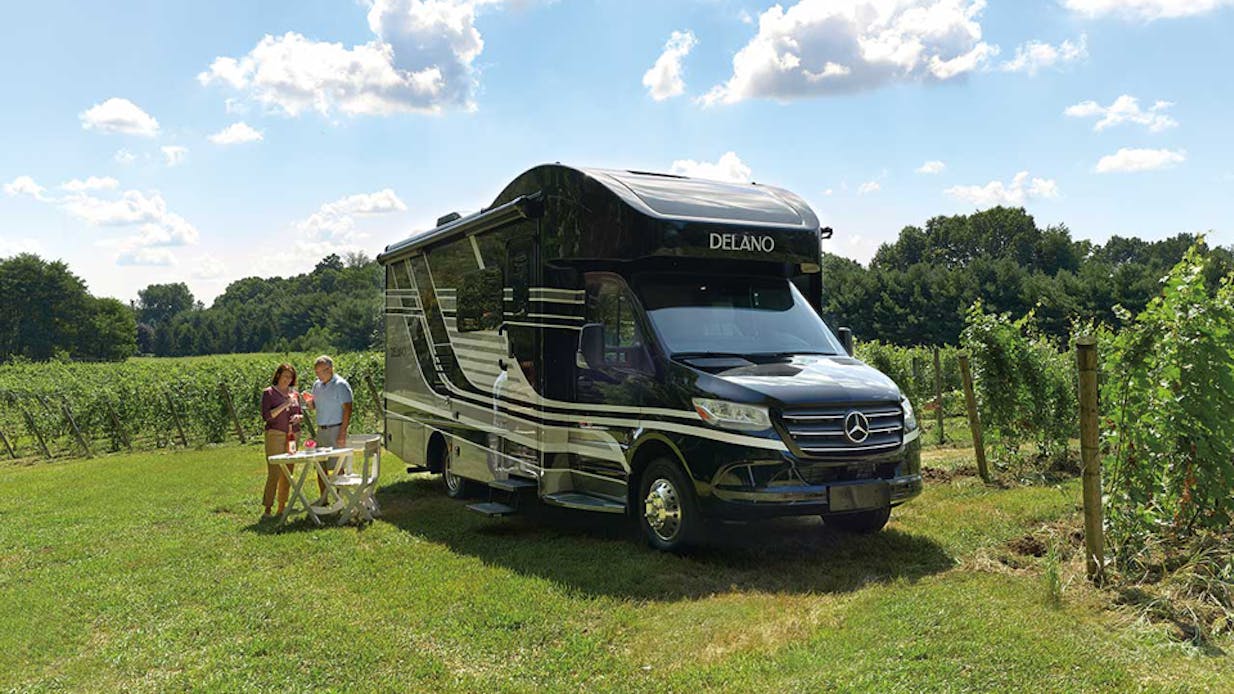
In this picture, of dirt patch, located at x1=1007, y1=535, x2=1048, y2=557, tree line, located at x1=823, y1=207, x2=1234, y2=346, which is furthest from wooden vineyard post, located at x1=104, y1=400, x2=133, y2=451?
tree line, located at x1=823, y1=207, x2=1234, y2=346

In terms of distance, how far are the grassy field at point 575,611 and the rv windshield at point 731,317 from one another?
1.65 m

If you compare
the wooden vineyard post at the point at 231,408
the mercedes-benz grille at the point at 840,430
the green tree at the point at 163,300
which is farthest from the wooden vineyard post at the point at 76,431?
the green tree at the point at 163,300

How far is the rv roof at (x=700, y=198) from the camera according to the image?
24.1 ft

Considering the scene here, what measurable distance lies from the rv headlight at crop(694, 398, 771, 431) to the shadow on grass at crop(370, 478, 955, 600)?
2.91 ft

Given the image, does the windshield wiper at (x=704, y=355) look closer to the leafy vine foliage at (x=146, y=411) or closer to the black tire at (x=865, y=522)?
the black tire at (x=865, y=522)

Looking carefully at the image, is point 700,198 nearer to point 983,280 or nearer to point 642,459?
point 642,459

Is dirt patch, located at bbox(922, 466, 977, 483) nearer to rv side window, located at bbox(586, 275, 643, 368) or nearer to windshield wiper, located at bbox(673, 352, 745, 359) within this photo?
windshield wiper, located at bbox(673, 352, 745, 359)

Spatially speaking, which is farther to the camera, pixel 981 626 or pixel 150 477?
pixel 150 477

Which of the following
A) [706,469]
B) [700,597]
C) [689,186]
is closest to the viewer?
[700,597]

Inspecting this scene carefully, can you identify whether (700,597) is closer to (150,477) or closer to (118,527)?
(118,527)

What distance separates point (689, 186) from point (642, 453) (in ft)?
7.98

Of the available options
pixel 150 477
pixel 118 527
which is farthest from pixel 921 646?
pixel 150 477

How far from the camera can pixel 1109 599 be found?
5332 mm

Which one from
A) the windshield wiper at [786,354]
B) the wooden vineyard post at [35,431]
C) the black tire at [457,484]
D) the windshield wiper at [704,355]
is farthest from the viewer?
the wooden vineyard post at [35,431]
